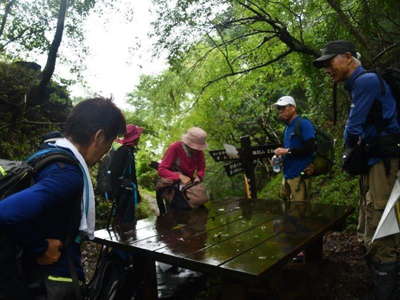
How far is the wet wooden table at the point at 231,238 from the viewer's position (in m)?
2.48

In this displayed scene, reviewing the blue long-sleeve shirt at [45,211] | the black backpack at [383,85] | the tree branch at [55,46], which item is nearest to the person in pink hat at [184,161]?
the black backpack at [383,85]

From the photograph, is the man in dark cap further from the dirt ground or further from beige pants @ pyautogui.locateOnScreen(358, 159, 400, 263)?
the dirt ground

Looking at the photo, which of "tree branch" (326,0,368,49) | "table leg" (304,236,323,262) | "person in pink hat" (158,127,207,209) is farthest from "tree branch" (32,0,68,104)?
"table leg" (304,236,323,262)

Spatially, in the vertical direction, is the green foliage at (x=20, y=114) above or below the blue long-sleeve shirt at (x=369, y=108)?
above

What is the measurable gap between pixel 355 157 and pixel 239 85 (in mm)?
4952

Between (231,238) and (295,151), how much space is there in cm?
194

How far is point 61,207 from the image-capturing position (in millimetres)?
1595

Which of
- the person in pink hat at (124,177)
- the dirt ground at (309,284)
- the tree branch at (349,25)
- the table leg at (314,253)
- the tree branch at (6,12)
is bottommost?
the dirt ground at (309,284)

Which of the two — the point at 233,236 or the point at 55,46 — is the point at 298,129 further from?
the point at 55,46

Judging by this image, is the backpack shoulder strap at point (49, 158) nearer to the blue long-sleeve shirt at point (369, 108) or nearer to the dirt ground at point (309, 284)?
the dirt ground at point (309, 284)

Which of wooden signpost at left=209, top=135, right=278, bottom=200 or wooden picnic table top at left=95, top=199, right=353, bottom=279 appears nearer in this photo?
wooden picnic table top at left=95, top=199, right=353, bottom=279

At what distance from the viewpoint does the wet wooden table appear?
2.48 metres

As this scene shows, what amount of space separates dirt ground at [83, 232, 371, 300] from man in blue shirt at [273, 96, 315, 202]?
1016mm

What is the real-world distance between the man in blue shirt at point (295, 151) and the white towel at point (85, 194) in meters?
3.24
